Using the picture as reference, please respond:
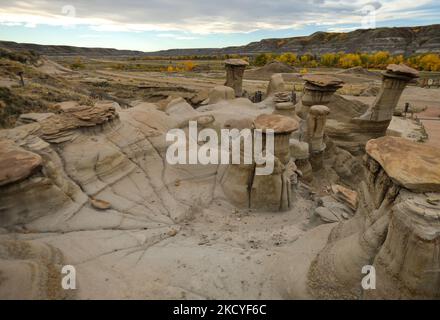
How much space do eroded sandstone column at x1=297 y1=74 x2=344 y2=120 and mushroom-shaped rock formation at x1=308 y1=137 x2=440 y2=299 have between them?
23.2 ft

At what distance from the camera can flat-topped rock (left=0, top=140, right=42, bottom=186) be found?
5188mm

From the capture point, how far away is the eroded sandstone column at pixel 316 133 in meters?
10.3

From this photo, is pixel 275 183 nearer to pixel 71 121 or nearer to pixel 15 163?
pixel 71 121

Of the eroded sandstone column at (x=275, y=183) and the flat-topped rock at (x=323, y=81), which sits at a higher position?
the flat-topped rock at (x=323, y=81)

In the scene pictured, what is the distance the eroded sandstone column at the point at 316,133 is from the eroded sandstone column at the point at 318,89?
136 centimetres

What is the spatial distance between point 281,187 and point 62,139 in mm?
4660

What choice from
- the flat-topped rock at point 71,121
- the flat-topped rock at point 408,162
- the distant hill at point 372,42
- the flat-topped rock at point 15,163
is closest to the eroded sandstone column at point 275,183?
the flat-topped rock at point 408,162

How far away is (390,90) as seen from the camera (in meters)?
11.0

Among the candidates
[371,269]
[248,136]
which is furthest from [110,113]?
[371,269]

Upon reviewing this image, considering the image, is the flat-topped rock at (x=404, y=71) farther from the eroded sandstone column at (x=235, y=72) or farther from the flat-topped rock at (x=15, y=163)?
the flat-topped rock at (x=15, y=163)

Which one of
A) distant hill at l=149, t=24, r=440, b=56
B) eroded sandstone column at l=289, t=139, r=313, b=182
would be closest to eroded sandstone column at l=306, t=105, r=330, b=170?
eroded sandstone column at l=289, t=139, r=313, b=182

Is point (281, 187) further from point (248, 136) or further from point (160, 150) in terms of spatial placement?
point (160, 150)

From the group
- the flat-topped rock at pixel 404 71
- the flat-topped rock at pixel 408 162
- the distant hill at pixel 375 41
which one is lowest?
the flat-topped rock at pixel 408 162

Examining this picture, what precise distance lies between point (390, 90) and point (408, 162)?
797cm
